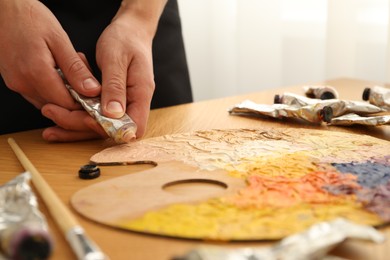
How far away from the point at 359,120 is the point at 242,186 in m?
0.33

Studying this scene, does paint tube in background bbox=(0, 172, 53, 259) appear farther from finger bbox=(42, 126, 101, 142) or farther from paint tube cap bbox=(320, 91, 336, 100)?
paint tube cap bbox=(320, 91, 336, 100)

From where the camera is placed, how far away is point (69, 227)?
46 cm

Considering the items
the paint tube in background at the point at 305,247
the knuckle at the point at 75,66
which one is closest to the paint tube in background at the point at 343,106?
the knuckle at the point at 75,66

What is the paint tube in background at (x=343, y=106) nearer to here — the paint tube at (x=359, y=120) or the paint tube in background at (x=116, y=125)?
the paint tube at (x=359, y=120)

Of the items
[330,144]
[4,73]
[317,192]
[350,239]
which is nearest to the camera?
[350,239]

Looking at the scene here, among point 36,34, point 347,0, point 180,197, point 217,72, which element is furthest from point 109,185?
point 217,72

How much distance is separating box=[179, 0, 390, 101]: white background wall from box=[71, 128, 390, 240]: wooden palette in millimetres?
753

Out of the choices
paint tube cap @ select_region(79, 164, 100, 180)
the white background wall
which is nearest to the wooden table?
paint tube cap @ select_region(79, 164, 100, 180)

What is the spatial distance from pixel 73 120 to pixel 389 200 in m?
0.46

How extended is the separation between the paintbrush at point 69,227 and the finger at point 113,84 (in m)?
0.18

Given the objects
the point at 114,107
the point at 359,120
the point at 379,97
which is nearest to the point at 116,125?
the point at 114,107

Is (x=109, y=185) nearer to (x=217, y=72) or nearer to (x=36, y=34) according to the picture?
(x=36, y=34)

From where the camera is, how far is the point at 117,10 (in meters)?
1.05

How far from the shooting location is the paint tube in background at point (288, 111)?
0.86 metres
